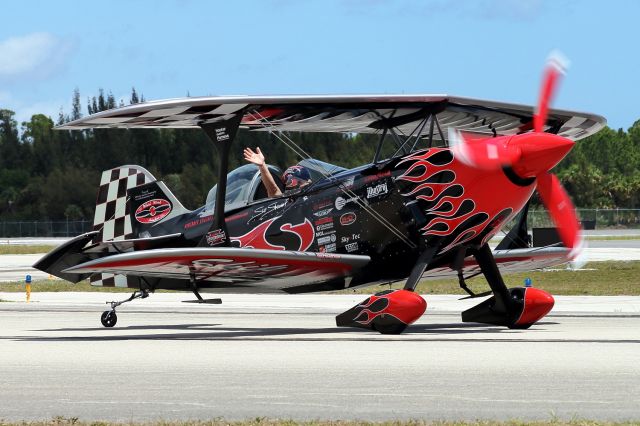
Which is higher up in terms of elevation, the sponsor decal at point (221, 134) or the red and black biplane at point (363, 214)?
the sponsor decal at point (221, 134)

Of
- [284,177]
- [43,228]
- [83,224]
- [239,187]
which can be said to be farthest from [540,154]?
[43,228]

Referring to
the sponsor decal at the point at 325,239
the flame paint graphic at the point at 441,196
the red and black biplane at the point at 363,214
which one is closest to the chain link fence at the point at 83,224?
the red and black biplane at the point at 363,214

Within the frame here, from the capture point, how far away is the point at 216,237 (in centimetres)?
1600

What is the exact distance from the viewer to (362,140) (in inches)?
1328

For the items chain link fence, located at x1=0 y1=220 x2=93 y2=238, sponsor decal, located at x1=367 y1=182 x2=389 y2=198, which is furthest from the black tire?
chain link fence, located at x1=0 y1=220 x2=93 y2=238

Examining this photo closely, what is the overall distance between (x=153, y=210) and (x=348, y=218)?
12.5 feet

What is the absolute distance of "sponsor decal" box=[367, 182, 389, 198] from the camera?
50.5ft

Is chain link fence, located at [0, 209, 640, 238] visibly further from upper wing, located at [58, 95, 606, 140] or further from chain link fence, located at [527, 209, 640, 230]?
upper wing, located at [58, 95, 606, 140]

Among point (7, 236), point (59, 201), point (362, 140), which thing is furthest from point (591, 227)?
point (362, 140)

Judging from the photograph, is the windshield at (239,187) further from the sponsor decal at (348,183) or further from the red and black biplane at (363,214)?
the sponsor decal at (348,183)

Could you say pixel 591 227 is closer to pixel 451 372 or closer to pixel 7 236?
pixel 7 236

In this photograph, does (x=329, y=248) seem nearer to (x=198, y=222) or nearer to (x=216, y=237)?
(x=216, y=237)

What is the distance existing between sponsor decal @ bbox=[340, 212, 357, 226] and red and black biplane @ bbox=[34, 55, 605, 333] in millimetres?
16

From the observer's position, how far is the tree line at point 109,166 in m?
65.4
